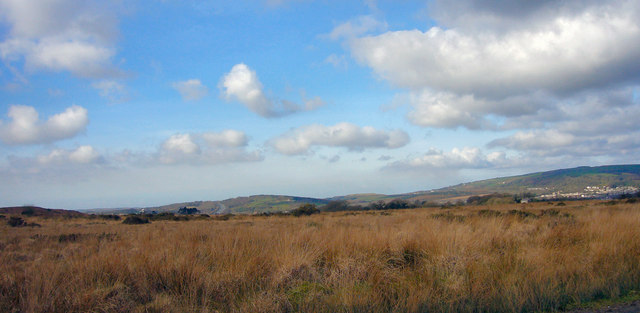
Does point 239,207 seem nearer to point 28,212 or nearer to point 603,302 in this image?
point 28,212

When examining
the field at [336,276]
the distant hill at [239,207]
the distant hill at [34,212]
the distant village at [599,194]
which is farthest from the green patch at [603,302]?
the distant hill at [239,207]

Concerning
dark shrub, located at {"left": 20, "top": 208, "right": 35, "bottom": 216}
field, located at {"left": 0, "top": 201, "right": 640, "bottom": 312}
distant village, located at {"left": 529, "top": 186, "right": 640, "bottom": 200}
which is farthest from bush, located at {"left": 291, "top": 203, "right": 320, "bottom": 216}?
distant village, located at {"left": 529, "top": 186, "right": 640, "bottom": 200}

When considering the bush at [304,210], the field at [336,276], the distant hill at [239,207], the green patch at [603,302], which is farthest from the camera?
the distant hill at [239,207]

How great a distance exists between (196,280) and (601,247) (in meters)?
7.85

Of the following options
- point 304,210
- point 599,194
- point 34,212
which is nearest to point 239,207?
point 34,212

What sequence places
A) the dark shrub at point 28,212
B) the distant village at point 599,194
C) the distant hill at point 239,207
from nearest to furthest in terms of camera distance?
the dark shrub at point 28,212 < the distant village at point 599,194 < the distant hill at point 239,207

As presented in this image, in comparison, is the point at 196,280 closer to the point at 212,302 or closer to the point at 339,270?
the point at 212,302

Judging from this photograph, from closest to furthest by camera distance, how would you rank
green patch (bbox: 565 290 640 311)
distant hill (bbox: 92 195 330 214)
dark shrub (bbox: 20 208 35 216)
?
1. green patch (bbox: 565 290 640 311)
2. dark shrub (bbox: 20 208 35 216)
3. distant hill (bbox: 92 195 330 214)

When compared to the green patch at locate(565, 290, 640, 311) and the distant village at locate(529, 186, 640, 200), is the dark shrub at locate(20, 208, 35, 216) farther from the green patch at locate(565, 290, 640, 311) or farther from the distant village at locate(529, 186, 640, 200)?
the distant village at locate(529, 186, 640, 200)

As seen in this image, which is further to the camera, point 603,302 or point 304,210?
point 304,210

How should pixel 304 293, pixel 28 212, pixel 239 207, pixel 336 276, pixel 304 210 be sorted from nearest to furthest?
pixel 304 293
pixel 336 276
pixel 28 212
pixel 304 210
pixel 239 207

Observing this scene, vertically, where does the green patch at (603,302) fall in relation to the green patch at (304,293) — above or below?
below

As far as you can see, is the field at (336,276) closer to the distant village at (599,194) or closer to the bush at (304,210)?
the bush at (304,210)

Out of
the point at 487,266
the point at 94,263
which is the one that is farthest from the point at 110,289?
the point at 487,266
